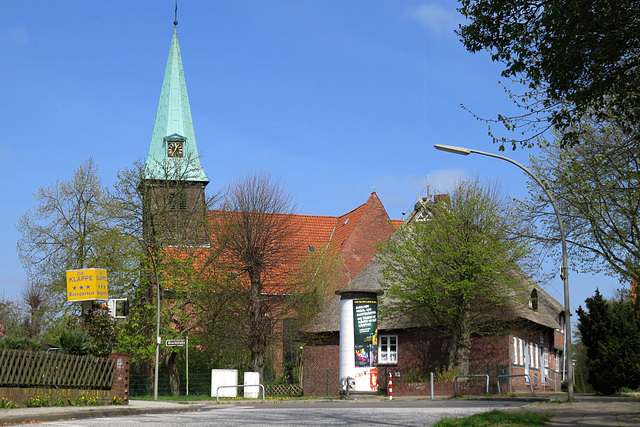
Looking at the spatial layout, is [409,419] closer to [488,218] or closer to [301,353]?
[488,218]

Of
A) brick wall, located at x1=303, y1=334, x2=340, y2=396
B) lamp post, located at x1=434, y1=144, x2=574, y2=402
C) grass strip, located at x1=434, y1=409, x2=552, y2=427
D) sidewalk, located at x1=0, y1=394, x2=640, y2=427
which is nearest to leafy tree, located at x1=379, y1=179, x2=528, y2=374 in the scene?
brick wall, located at x1=303, y1=334, x2=340, y2=396

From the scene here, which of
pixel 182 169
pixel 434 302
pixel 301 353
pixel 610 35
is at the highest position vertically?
pixel 182 169

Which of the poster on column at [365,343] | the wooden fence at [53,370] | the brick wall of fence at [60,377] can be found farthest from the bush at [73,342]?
the poster on column at [365,343]

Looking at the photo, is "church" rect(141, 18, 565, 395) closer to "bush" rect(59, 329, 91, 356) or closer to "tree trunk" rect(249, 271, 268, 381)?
"tree trunk" rect(249, 271, 268, 381)

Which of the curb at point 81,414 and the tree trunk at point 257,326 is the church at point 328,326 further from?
the curb at point 81,414

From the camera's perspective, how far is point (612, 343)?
25.0 meters

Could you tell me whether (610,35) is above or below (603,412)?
above

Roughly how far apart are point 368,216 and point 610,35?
44.4 metres

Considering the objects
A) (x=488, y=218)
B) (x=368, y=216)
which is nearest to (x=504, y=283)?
(x=488, y=218)

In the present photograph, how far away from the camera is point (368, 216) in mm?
55344

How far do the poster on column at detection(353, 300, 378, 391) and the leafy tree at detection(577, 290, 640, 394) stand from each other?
26.4 feet

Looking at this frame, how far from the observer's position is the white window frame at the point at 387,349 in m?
38.8

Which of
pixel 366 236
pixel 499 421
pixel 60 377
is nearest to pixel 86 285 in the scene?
pixel 60 377

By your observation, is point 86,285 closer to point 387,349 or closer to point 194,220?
point 194,220
